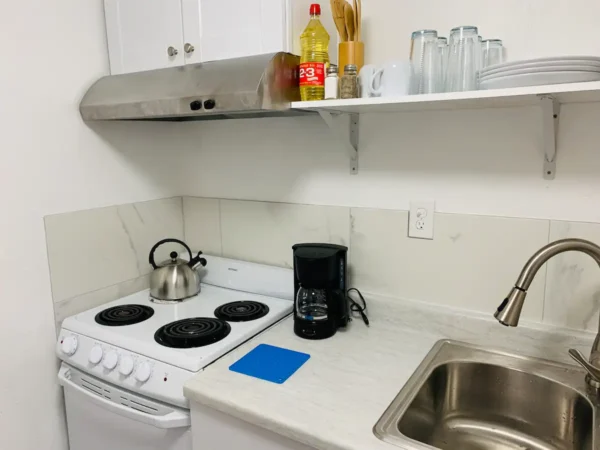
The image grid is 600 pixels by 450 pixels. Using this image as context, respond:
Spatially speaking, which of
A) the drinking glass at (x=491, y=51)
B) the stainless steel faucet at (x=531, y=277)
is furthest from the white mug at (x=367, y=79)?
the stainless steel faucet at (x=531, y=277)

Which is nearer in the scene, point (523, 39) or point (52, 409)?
point (523, 39)

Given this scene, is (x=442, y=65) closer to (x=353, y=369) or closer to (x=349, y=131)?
(x=349, y=131)

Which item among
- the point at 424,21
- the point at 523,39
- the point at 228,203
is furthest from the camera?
the point at 228,203

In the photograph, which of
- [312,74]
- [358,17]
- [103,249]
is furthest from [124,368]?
[358,17]

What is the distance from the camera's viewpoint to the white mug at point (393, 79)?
1152mm

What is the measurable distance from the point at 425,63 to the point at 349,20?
269 millimetres

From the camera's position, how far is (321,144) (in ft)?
5.05

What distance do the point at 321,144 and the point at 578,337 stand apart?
3.07 ft

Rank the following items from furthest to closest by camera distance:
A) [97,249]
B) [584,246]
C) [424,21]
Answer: [97,249] < [424,21] < [584,246]

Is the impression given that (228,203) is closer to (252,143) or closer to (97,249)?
(252,143)

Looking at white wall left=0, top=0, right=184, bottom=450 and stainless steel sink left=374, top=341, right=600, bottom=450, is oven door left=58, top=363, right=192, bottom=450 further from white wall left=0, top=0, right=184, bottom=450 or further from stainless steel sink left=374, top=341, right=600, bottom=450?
stainless steel sink left=374, top=341, right=600, bottom=450

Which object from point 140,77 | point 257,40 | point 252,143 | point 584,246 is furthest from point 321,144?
point 584,246

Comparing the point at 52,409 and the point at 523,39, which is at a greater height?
the point at 523,39

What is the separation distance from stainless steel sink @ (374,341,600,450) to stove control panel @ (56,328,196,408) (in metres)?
0.56
